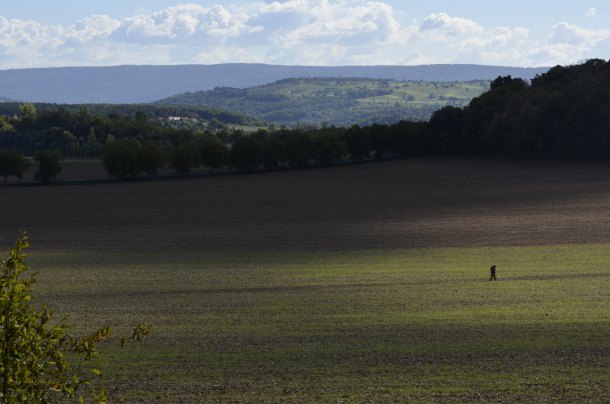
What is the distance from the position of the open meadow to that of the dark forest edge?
2020cm

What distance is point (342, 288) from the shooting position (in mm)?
40844

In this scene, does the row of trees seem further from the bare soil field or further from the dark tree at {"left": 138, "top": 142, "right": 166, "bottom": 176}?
the dark tree at {"left": 138, "top": 142, "right": 166, "bottom": 176}

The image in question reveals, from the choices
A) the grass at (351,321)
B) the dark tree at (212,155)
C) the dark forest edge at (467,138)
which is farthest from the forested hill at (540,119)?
the grass at (351,321)

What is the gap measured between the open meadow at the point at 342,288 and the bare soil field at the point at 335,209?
1.19 ft

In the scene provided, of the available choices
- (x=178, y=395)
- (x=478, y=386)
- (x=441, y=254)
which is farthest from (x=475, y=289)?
(x=178, y=395)

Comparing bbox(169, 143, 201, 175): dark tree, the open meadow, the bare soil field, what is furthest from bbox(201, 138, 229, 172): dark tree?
the open meadow

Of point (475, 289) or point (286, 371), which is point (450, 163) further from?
point (286, 371)

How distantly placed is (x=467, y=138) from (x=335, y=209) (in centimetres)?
5151

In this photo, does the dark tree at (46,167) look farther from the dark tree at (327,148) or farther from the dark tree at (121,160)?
the dark tree at (327,148)

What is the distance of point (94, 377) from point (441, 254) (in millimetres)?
32720

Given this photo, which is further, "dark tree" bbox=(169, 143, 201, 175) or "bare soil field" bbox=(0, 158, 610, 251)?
"dark tree" bbox=(169, 143, 201, 175)

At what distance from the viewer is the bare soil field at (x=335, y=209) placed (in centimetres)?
6331

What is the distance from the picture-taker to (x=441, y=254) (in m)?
Answer: 54.3

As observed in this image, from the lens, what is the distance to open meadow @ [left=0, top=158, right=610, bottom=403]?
23312 mm
